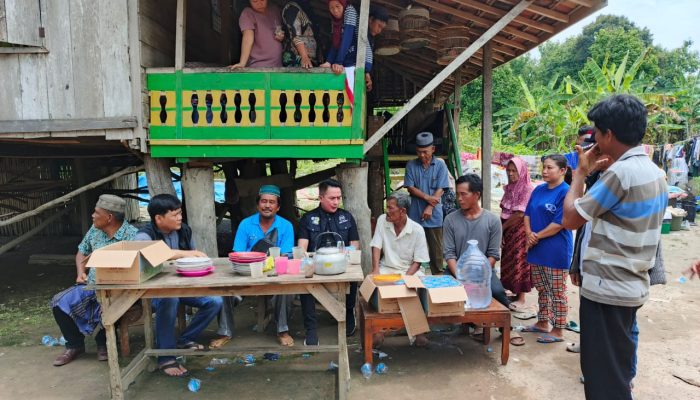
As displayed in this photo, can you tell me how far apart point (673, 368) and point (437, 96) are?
6.95m

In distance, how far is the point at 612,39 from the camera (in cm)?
2558

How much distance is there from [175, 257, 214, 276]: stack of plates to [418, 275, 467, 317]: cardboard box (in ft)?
5.76

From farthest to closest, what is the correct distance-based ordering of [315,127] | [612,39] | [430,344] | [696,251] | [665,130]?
[612,39], [665,130], [696,251], [315,127], [430,344]

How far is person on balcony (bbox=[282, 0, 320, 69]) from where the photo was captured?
16.2 feet

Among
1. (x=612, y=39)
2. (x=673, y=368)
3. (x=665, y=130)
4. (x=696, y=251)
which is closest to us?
(x=673, y=368)

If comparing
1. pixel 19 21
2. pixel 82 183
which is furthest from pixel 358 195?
pixel 82 183

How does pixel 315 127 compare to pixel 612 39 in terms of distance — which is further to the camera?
pixel 612 39

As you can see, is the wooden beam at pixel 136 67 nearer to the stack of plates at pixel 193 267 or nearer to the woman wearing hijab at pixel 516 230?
the stack of plates at pixel 193 267

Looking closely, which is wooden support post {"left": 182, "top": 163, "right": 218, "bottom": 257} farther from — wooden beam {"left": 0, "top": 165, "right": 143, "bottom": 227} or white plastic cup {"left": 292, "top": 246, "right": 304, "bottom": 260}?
white plastic cup {"left": 292, "top": 246, "right": 304, "bottom": 260}

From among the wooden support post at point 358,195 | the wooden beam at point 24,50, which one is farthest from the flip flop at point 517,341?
the wooden beam at point 24,50

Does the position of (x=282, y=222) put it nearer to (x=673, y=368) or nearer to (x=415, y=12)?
(x=415, y=12)

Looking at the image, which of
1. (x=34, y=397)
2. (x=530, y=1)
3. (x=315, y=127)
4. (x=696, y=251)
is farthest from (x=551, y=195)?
(x=696, y=251)

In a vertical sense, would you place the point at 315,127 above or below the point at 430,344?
above

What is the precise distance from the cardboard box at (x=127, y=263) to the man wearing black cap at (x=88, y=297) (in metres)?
0.84
